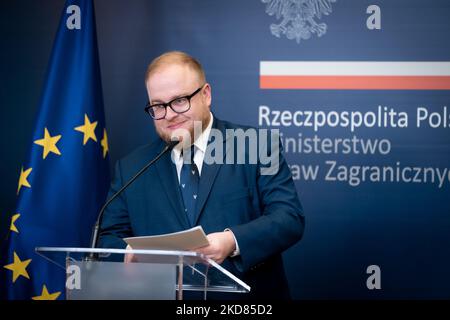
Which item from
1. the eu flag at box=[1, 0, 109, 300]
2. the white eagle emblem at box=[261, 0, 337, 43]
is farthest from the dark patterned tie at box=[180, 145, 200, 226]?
the white eagle emblem at box=[261, 0, 337, 43]

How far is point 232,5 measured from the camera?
172 inches

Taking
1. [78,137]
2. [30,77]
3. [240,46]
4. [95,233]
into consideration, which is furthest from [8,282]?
[240,46]

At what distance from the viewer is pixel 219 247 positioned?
103 inches

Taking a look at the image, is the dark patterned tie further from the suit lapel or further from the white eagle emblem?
the white eagle emblem

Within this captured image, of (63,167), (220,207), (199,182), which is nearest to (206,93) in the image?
(199,182)

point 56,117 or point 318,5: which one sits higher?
point 318,5

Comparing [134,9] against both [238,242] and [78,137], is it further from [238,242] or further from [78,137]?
[238,242]

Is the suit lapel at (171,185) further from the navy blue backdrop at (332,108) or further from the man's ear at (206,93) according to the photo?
the navy blue backdrop at (332,108)

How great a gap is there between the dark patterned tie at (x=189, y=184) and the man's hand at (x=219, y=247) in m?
0.43

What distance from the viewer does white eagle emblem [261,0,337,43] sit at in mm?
4297

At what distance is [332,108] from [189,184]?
139 centimetres
